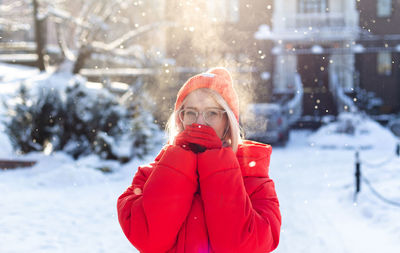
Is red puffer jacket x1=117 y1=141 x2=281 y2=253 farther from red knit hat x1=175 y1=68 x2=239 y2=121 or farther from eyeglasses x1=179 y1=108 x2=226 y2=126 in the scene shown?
red knit hat x1=175 y1=68 x2=239 y2=121

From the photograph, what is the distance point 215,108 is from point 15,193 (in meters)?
5.74

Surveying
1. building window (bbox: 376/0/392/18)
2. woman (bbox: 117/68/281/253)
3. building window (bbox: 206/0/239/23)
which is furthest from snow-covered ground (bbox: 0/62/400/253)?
building window (bbox: 376/0/392/18)

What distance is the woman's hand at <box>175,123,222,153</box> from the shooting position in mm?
1610

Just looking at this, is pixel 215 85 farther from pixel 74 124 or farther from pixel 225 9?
pixel 225 9

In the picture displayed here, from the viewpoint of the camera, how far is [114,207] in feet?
20.3

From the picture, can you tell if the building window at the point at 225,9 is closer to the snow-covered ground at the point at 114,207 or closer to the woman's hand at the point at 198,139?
the snow-covered ground at the point at 114,207

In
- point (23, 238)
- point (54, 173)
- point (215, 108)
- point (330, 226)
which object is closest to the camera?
point (215, 108)

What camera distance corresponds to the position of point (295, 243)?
475 centimetres

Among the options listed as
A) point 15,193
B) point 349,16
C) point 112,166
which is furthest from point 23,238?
point 349,16

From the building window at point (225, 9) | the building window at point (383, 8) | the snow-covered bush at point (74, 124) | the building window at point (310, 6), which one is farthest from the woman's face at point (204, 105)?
the building window at point (383, 8)

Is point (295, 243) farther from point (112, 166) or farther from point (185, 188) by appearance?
point (112, 166)

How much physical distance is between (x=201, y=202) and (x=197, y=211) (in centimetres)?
4

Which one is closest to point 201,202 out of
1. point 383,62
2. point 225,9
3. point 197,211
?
point 197,211

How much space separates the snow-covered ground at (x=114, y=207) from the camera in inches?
182
